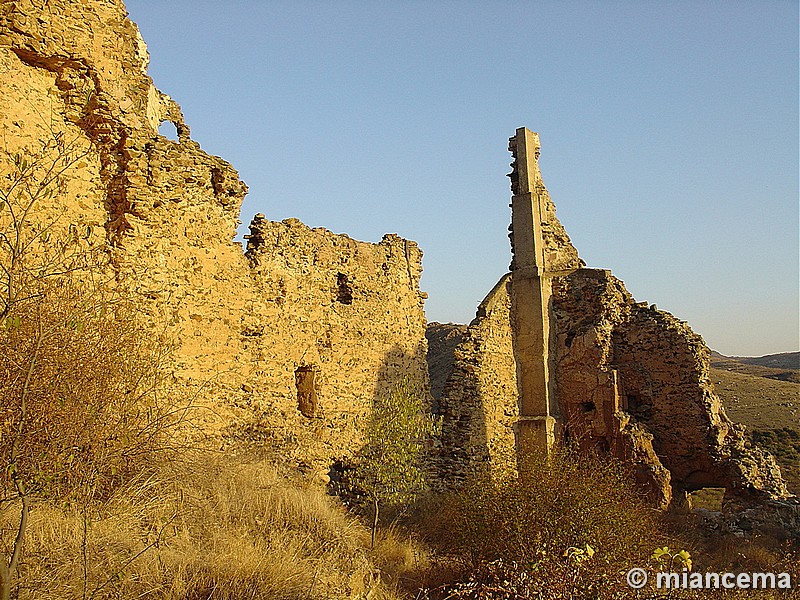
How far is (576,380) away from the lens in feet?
45.2

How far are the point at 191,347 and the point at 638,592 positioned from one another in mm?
5458

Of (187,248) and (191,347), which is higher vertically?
(187,248)

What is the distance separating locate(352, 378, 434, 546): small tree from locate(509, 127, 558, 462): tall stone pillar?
3762 millimetres

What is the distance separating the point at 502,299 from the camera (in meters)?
13.9

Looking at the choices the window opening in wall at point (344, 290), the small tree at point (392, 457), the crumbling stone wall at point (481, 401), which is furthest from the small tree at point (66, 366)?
the crumbling stone wall at point (481, 401)

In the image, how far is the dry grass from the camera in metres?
5.01

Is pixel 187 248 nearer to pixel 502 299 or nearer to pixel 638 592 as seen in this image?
pixel 638 592

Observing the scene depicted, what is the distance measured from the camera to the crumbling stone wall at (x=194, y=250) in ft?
24.1

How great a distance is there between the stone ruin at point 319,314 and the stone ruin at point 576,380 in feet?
0.11

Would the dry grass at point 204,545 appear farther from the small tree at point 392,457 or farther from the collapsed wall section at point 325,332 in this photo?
the collapsed wall section at point 325,332

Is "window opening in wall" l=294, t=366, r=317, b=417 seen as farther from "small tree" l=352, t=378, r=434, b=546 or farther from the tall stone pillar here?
the tall stone pillar

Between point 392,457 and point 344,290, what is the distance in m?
3.14

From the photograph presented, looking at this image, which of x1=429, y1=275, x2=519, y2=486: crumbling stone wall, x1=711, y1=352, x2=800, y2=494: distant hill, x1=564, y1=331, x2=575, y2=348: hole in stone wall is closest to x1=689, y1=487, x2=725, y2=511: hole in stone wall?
x1=711, y1=352, x2=800, y2=494: distant hill

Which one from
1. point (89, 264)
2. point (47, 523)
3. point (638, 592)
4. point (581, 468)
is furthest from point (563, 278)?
point (47, 523)
